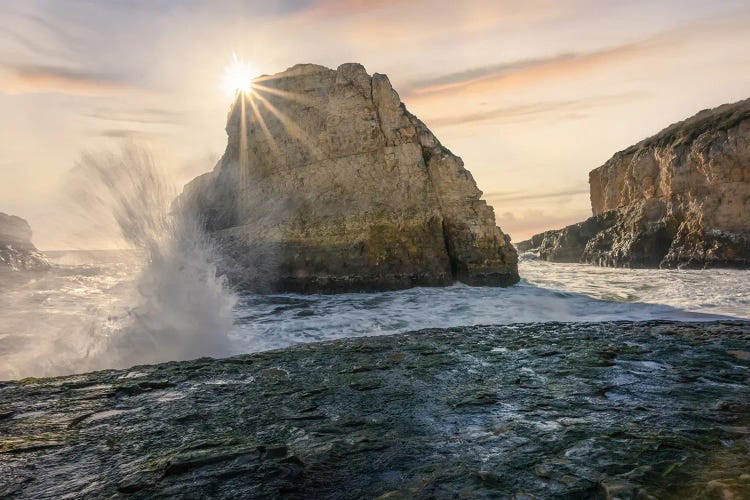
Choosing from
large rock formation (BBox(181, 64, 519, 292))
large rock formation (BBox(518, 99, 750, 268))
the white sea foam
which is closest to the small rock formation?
the white sea foam

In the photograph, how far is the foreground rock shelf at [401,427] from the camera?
2180mm

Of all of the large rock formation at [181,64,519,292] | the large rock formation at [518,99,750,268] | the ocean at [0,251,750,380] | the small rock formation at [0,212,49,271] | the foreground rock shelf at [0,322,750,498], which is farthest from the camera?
the small rock formation at [0,212,49,271]

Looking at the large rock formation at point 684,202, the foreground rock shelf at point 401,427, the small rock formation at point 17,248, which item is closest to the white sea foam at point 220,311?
the foreground rock shelf at point 401,427

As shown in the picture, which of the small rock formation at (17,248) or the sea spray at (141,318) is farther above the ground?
the small rock formation at (17,248)

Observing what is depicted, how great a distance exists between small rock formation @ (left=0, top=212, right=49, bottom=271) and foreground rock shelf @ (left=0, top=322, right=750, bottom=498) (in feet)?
120

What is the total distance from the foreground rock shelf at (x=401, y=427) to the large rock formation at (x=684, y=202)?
14675 millimetres

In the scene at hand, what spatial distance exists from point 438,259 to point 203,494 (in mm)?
11185

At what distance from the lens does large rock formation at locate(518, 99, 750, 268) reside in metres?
16.6

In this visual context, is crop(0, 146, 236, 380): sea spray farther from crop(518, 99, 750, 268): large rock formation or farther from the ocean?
crop(518, 99, 750, 268): large rock formation

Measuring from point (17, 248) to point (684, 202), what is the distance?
46896 mm

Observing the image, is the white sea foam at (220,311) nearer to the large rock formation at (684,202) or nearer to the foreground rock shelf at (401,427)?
the foreground rock shelf at (401,427)

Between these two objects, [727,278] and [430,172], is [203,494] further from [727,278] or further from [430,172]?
[727,278]

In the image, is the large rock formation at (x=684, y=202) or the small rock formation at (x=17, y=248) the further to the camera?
the small rock formation at (x=17, y=248)

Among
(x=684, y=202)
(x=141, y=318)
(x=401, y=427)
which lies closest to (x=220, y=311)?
(x=141, y=318)
